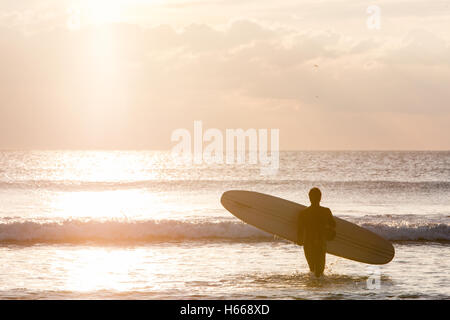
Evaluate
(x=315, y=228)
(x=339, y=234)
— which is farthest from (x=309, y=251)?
(x=339, y=234)

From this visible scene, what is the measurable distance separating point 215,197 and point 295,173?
18272 mm

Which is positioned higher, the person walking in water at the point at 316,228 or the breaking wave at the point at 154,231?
the person walking in water at the point at 316,228

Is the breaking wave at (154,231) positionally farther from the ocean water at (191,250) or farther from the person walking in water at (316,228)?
the person walking in water at (316,228)

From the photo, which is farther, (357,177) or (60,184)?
(357,177)

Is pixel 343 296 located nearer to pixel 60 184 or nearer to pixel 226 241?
pixel 226 241

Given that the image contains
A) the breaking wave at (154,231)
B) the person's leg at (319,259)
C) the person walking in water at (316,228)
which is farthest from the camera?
the breaking wave at (154,231)

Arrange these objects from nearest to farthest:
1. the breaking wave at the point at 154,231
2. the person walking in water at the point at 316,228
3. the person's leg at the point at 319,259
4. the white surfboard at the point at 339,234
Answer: the person walking in water at the point at 316,228
the person's leg at the point at 319,259
the white surfboard at the point at 339,234
the breaking wave at the point at 154,231

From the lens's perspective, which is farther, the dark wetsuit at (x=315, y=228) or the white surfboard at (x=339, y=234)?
the white surfboard at (x=339, y=234)

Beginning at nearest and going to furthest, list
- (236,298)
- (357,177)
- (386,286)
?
(236,298) < (386,286) < (357,177)

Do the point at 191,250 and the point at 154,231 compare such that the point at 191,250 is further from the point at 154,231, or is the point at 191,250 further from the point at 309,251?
the point at 309,251

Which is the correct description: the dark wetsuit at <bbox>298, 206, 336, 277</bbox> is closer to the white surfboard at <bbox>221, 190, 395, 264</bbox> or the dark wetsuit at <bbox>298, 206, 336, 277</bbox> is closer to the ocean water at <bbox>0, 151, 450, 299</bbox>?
the ocean water at <bbox>0, 151, 450, 299</bbox>

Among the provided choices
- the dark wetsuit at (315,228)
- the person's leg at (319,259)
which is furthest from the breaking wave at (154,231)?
the dark wetsuit at (315,228)
